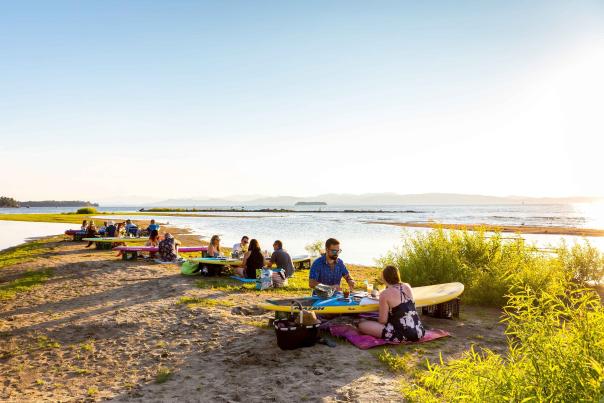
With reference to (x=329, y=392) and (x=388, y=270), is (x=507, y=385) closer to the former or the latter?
(x=329, y=392)

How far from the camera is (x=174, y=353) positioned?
25.8ft

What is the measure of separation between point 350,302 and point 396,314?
99 centimetres

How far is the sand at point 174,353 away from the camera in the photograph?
6324 millimetres

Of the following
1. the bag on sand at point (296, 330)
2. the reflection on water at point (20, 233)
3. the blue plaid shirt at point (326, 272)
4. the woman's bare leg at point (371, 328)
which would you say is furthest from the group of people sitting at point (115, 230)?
the woman's bare leg at point (371, 328)

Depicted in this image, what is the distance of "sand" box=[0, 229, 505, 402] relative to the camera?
632 cm

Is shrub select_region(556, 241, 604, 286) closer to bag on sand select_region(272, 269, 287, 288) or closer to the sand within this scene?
the sand

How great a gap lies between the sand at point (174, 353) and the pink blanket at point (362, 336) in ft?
0.56

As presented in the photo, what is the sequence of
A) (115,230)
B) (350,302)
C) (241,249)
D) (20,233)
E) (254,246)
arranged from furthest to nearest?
(20,233) < (115,230) < (241,249) < (254,246) < (350,302)

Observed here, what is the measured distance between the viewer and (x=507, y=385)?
3.17 meters

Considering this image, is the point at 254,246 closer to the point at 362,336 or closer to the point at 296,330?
the point at 362,336

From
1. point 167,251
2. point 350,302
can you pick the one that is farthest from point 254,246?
point 350,302

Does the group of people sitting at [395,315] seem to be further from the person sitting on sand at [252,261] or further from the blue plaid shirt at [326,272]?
the person sitting on sand at [252,261]

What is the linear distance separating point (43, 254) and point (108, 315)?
46.0ft

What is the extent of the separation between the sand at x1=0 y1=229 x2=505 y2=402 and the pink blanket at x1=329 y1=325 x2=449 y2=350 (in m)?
0.17
